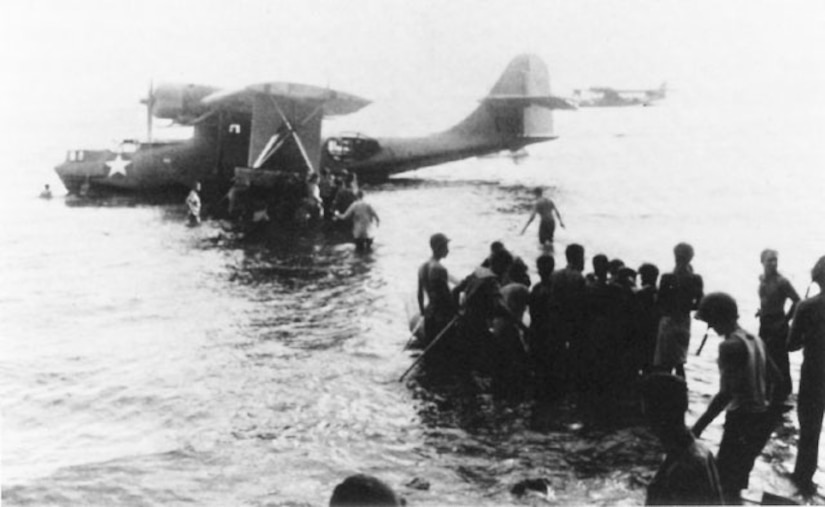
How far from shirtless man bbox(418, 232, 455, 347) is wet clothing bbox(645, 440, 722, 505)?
544cm

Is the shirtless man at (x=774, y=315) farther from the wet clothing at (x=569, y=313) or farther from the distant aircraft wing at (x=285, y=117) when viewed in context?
the distant aircraft wing at (x=285, y=117)

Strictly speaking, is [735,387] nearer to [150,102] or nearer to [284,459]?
[284,459]

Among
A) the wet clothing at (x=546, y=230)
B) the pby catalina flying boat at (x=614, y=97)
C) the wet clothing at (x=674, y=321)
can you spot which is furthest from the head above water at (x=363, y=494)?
the pby catalina flying boat at (x=614, y=97)

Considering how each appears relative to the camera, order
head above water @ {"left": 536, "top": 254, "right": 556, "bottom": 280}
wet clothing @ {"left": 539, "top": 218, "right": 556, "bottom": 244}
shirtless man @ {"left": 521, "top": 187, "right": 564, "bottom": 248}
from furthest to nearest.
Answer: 1. wet clothing @ {"left": 539, "top": 218, "right": 556, "bottom": 244}
2. shirtless man @ {"left": 521, "top": 187, "right": 564, "bottom": 248}
3. head above water @ {"left": 536, "top": 254, "right": 556, "bottom": 280}


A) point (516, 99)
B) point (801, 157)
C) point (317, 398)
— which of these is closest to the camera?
A: point (317, 398)

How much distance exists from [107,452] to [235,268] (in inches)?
370

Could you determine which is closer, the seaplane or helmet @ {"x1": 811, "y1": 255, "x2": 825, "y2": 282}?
helmet @ {"x1": 811, "y1": 255, "x2": 825, "y2": 282}

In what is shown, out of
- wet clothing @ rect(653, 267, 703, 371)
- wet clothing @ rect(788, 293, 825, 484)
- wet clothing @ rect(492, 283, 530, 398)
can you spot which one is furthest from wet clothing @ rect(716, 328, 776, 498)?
wet clothing @ rect(492, 283, 530, 398)

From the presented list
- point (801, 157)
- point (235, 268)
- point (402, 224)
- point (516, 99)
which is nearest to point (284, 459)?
point (235, 268)

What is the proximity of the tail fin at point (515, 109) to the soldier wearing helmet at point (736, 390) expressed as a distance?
Result: 29380 millimetres

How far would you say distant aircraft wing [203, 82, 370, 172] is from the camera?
23.9 meters

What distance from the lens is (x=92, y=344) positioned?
1064 cm

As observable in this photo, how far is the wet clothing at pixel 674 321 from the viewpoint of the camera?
24.1 feet

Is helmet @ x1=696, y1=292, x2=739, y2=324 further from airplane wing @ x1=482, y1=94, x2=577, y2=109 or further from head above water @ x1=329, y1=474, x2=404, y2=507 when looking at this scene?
airplane wing @ x1=482, y1=94, x2=577, y2=109
